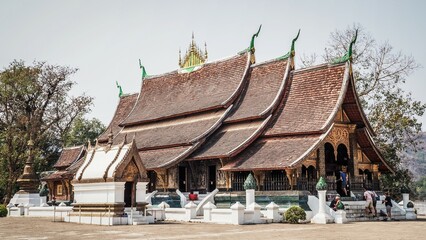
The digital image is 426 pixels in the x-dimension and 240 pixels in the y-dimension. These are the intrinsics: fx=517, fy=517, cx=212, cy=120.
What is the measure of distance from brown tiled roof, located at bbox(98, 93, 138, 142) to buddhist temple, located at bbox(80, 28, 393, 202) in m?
4.76

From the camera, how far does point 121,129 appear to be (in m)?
34.1

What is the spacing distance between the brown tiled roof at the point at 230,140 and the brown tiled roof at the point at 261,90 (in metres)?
0.46

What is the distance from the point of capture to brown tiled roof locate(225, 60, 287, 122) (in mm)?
25188

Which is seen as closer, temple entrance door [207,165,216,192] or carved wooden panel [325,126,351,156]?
carved wooden panel [325,126,351,156]

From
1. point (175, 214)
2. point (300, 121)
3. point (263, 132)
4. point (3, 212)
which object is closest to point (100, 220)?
point (175, 214)

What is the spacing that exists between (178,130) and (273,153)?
7.92 m

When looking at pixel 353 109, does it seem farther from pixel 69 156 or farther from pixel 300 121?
pixel 69 156

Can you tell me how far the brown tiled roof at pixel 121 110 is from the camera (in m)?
35.3

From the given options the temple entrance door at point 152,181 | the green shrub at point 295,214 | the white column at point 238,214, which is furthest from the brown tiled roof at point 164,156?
the green shrub at point 295,214

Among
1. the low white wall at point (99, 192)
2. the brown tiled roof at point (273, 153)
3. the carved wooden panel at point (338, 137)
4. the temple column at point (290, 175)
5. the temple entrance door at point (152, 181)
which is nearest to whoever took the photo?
the low white wall at point (99, 192)

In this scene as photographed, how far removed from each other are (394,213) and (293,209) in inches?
249

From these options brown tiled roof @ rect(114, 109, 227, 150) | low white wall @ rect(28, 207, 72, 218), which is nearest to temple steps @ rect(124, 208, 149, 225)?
low white wall @ rect(28, 207, 72, 218)

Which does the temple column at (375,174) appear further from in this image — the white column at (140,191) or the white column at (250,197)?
the white column at (140,191)

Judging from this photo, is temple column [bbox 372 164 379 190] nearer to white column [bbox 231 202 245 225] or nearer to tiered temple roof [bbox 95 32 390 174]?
tiered temple roof [bbox 95 32 390 174]
